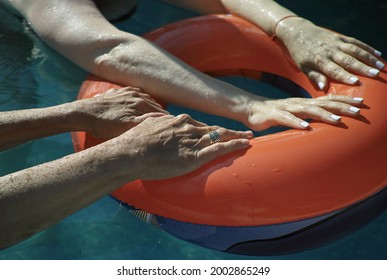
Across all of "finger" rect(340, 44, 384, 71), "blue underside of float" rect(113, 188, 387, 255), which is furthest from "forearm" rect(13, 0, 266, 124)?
"blue underside of float" rect(113, 188, 387, 255)

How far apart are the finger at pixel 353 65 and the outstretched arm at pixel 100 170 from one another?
0.62m

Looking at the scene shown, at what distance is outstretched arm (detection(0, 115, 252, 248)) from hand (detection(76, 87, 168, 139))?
155 mm

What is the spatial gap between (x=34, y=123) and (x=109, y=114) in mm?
274

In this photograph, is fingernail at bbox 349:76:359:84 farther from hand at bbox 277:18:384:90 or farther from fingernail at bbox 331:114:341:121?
fingernail at bbox 331:114:341:121

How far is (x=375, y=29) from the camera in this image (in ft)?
11.4

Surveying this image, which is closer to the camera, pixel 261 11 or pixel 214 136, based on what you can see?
pixel 214 136

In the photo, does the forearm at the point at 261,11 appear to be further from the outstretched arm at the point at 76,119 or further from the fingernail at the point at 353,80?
the outstretched arm at the point at 76,119

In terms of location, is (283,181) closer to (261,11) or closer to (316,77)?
(316,77)

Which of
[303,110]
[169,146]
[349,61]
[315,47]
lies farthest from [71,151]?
[349,61]

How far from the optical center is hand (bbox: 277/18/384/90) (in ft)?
8.15

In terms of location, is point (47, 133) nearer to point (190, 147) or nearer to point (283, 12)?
point (190, 147)

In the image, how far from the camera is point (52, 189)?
5.97 ft

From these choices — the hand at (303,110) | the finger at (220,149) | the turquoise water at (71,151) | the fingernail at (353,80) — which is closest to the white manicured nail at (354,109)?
the hand at (303,110)
